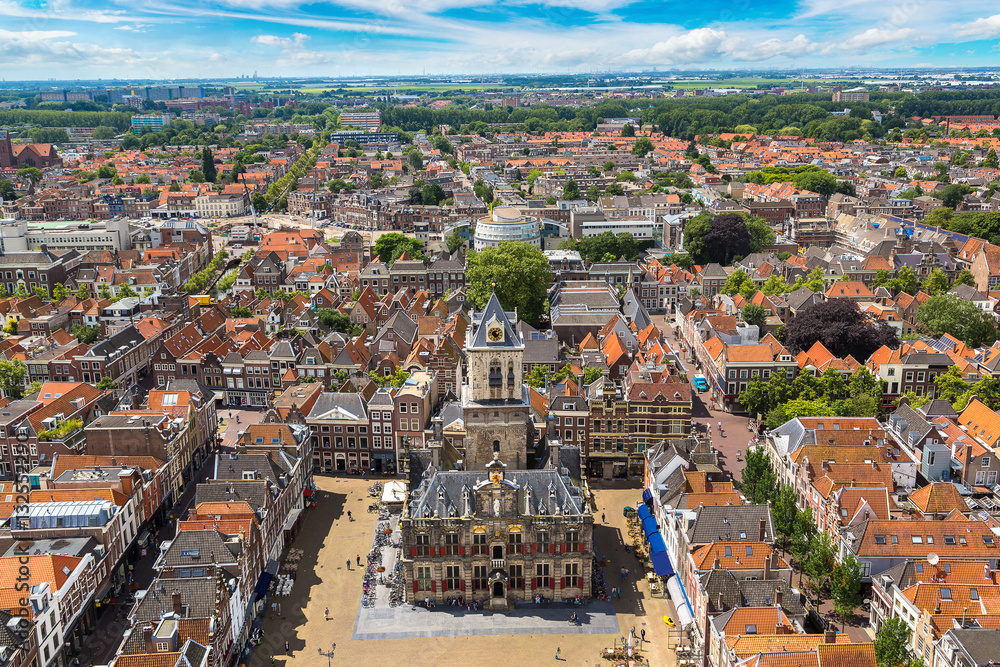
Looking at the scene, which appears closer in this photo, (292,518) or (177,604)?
(177,604)

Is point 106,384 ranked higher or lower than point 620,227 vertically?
lower

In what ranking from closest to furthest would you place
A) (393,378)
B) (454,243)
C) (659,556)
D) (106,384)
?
(659,556) → (393,378) → (106,384) → (454,243)

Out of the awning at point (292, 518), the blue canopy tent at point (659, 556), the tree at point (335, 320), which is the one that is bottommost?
the blue canopy tent at point (659, 556)

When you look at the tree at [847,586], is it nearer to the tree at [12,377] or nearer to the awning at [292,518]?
the awning at [292,518]

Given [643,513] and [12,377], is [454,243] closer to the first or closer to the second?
[12,377]

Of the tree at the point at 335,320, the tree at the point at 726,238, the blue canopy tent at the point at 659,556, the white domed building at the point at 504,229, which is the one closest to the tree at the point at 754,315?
the tree at the point at 726,238

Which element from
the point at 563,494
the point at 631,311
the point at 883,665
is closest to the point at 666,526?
the point at 563,494

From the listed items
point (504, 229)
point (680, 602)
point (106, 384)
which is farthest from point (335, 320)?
point (680, 602)
